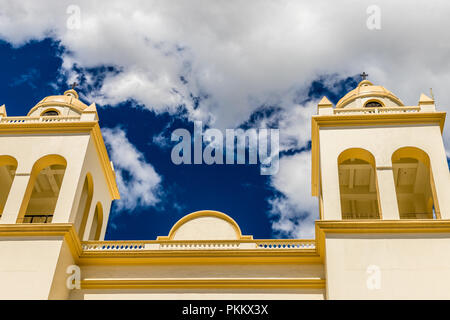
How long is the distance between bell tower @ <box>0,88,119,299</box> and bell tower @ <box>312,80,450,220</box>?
9.00m

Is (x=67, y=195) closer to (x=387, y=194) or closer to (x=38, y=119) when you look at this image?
(x=38, y=119)

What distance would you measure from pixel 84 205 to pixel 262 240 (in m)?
7.68

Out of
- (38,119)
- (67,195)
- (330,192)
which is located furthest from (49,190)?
(330,192)

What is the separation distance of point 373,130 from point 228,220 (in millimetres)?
6599

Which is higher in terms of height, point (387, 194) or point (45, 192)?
point (45, 192)

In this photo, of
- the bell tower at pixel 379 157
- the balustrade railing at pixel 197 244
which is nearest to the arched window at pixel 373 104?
the bell tower at pixel 379 157

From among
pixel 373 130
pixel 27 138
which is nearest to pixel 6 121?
pixel 27 138

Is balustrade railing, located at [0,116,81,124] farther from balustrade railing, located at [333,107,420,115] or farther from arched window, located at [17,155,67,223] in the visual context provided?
balustrade railing, located at [333,107,420,115]

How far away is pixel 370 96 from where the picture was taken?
24.0 meters

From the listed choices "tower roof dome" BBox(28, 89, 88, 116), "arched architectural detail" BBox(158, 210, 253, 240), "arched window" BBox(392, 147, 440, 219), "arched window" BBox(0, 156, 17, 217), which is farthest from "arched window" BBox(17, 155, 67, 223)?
"arched window" BBox(392, 147, 440, 219)

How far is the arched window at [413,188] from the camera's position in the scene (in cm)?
2238

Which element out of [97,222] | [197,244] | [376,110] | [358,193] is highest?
[376,110]

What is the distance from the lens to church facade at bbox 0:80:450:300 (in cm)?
1747

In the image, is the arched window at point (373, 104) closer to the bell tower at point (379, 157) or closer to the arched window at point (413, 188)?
the bell tower at point (379, 157)
